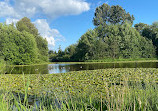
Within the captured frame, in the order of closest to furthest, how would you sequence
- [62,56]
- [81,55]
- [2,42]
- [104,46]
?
[2,42] < [104,46] < [81,55] < [62,56]

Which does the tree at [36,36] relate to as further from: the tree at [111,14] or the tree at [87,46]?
the tree at [111,14]

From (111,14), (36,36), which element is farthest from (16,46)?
(111,14)

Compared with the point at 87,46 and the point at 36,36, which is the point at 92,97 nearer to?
the point at 87,46

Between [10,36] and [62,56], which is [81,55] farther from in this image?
[10,36]

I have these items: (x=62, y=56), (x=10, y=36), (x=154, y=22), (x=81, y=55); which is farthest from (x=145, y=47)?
(x=10, y=36)

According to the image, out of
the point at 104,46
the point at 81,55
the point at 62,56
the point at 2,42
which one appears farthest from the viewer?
the point at 62,56

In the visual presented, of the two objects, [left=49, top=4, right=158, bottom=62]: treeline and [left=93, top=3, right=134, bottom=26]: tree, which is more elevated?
[left=93, top=3, right=134, bottom=26]: tree

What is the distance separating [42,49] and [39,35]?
4.33 m

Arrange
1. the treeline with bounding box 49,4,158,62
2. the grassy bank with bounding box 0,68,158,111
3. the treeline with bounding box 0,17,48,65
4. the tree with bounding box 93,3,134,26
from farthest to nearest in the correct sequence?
the tree with bounding box 93,3,134,26 → the treeline with bounding box 49,4,158,62 → the treeline with bounding box 0,17,48,65 → the grassy bank with bounding box 0,68,158,111

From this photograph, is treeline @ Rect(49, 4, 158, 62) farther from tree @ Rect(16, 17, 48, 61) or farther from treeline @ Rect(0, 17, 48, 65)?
treeline @ Rect(0, 17, 48, 65)

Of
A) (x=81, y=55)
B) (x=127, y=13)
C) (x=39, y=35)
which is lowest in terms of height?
(x=81, y=55)

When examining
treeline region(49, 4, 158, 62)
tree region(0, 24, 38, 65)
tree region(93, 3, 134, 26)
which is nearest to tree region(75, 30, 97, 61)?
treeline region(49, 4, 158, 62)

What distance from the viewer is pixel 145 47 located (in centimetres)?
3103

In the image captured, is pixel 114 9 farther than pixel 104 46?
Yes
